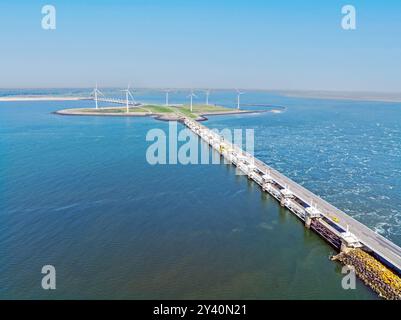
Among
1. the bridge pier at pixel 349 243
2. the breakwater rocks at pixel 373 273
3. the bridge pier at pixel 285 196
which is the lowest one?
the breakwater rocks at pixel 373 273

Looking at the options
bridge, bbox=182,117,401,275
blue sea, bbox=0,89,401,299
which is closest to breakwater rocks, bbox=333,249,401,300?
bridge, bbox=182,117,401,275

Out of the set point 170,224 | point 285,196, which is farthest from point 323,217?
point 170,224

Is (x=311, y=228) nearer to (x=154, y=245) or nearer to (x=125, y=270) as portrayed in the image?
(x=154, y=245)

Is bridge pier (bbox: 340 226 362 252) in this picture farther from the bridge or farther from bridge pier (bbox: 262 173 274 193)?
bridge pier (bbox: 262 173 274 193)

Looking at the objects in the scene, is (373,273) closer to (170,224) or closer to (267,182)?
(170,224)

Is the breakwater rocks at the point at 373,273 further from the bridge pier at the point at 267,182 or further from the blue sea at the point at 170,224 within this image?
the bridge pier at the point at 267,182

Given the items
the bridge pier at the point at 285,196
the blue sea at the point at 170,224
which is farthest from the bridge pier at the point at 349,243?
the bridge pier at the point at 285,196
